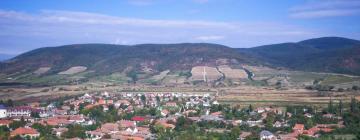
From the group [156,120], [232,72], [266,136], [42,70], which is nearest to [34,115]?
[156,120]

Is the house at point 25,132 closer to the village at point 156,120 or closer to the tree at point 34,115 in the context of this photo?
the village at point 156,120

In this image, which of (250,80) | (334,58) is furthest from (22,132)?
(334,58)

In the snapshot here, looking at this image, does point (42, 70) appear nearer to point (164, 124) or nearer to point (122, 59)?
point (122, 59)

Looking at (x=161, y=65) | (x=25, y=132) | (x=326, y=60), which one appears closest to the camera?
(x=25, y=132)

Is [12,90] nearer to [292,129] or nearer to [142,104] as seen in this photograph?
[142,104]

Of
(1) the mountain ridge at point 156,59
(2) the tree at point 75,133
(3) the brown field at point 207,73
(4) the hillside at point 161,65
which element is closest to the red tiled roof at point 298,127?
(2) the tree at point 75,133

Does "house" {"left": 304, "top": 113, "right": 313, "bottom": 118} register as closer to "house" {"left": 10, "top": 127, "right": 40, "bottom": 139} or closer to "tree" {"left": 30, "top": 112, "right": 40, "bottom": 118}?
"house" {"left": 10, "top": 127, "right": 40, "bottom": 139}
